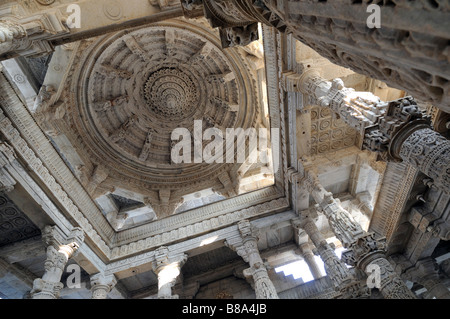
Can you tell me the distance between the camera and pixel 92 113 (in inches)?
527

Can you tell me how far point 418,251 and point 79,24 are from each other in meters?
10.5

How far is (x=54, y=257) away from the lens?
7500mm

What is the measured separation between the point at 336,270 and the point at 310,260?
12.1 ft

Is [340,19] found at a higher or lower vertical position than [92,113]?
lower

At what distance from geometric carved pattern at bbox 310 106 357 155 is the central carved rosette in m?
8.57

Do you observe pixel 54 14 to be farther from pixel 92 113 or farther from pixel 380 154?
pixel 92 113

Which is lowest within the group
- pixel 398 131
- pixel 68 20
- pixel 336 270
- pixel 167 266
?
pixel 398 131

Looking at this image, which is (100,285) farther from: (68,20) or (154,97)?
(154,97)

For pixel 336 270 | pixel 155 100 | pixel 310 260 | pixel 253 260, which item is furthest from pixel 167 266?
pixel 155 100

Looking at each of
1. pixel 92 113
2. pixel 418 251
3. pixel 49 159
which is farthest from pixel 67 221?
pixel 418 251

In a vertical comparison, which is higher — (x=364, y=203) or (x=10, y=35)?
(x=10, y=35)

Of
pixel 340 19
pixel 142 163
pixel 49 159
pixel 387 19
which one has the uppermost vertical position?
pixel 142 163

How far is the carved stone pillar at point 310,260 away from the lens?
1071cm

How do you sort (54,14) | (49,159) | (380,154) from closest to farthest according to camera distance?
(380,154) → (54,14) → (49,159)
